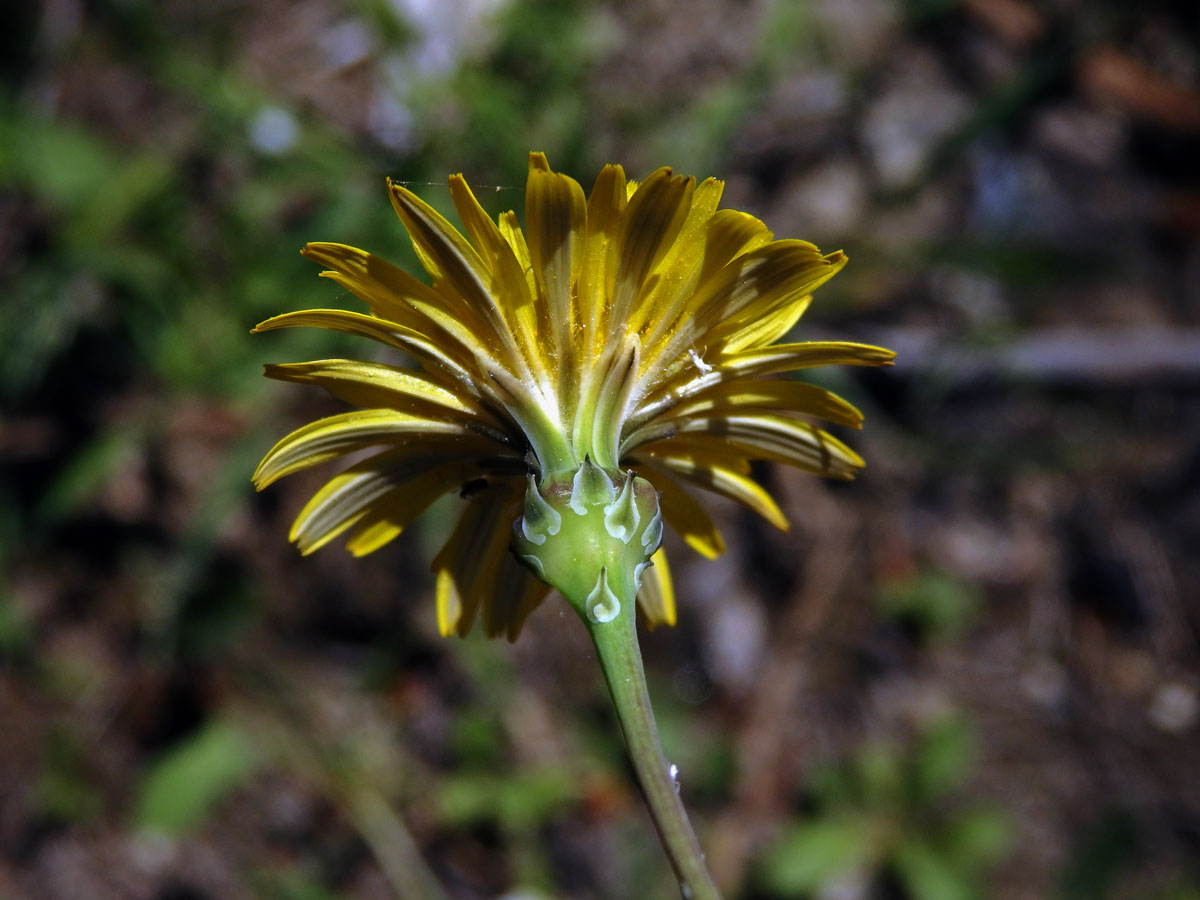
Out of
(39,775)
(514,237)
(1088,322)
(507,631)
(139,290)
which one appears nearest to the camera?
(514,237)

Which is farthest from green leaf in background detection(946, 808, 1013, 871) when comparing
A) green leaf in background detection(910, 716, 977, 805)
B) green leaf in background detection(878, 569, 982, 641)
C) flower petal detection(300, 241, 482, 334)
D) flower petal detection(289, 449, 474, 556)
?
flower petal detection(300, 241, 482, 334)

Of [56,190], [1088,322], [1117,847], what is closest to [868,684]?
[1117,847]

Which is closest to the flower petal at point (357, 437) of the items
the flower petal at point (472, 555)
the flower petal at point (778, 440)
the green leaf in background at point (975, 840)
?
the flower petal at point (472, 555)

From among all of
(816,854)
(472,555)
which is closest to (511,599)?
(472,555)

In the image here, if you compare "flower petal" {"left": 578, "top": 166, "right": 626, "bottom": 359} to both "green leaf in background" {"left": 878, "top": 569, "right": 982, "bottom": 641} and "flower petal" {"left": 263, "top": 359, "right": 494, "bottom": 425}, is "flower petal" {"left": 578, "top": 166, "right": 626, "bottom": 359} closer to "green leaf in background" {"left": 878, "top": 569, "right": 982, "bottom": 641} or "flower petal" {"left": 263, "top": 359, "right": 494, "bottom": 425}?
"flower petal" {"left": 263, "top": 359, "right": 494, "bottom": 425}

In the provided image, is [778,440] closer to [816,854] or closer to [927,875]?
[816,854]

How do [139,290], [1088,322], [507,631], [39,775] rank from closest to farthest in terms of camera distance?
1. [507,631]
2. [139,290]
3. [39,775]
4. [1088,322]

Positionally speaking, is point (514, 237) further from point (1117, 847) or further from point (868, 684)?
point (1117, 847)
